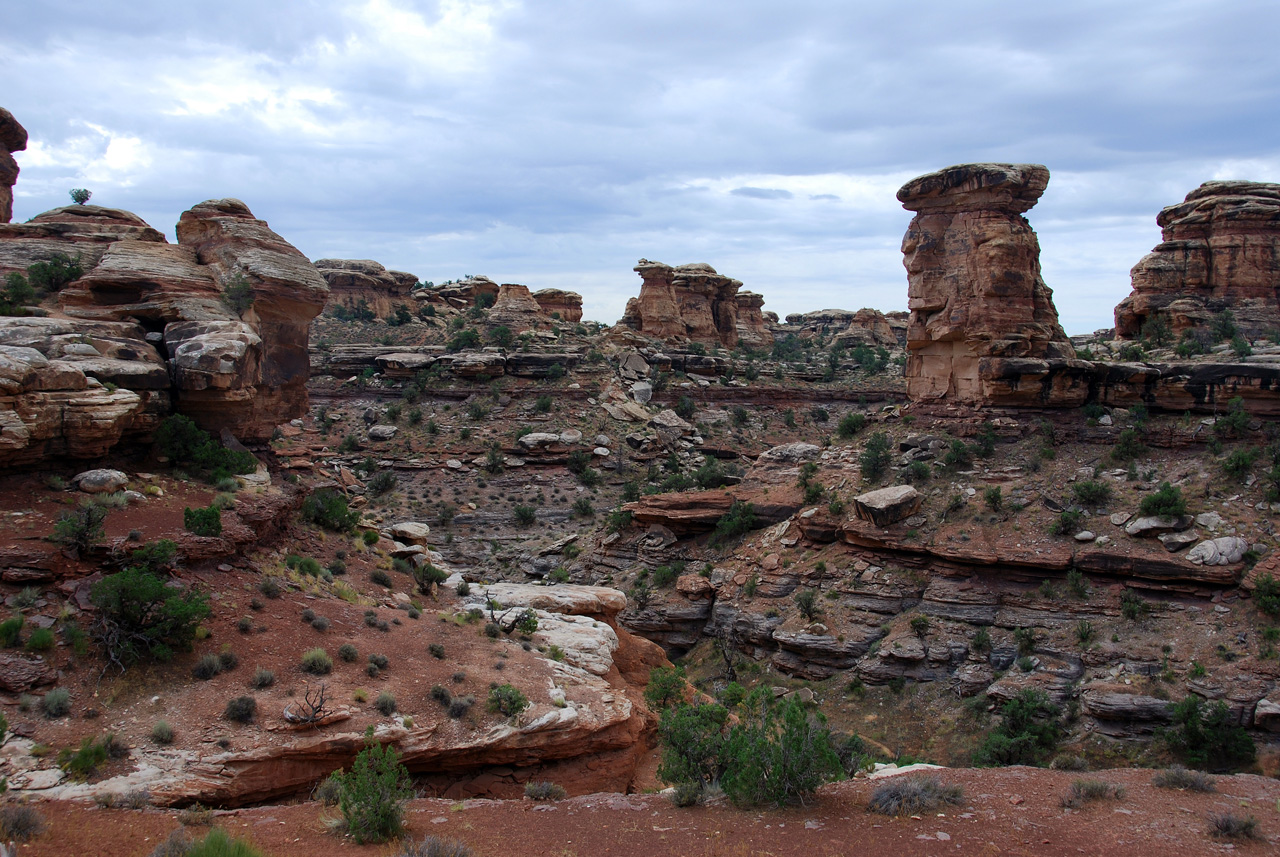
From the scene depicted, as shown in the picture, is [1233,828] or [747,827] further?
[747,827]

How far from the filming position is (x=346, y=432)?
48.4 m

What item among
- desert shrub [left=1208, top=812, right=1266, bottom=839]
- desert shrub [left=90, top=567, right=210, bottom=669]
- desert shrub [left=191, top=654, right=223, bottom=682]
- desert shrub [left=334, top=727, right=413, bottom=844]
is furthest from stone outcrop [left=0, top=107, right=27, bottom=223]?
desert shrub [left=1208, top=812, right=1266, bottom=839]

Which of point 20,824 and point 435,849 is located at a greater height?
point 20,824

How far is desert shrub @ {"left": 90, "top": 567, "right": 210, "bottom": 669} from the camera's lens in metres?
11.5

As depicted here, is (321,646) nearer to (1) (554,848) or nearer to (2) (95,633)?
(2) (95,633)

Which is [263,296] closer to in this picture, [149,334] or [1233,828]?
[149,334]

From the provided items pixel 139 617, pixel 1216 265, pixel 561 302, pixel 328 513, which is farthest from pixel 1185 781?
pixel 561 302

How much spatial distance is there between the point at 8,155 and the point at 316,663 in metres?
21.8

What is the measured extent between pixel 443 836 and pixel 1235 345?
37.1 metres

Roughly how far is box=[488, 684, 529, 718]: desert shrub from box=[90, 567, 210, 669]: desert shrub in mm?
5350

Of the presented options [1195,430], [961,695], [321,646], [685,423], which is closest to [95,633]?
[321,646]

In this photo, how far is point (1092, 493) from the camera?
26.0 meters

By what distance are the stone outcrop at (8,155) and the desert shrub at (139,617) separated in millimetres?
18387

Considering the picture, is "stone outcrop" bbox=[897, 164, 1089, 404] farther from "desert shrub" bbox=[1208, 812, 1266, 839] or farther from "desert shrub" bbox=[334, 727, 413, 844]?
"desert shrub" bbox=[334, 727, 413, 844]
